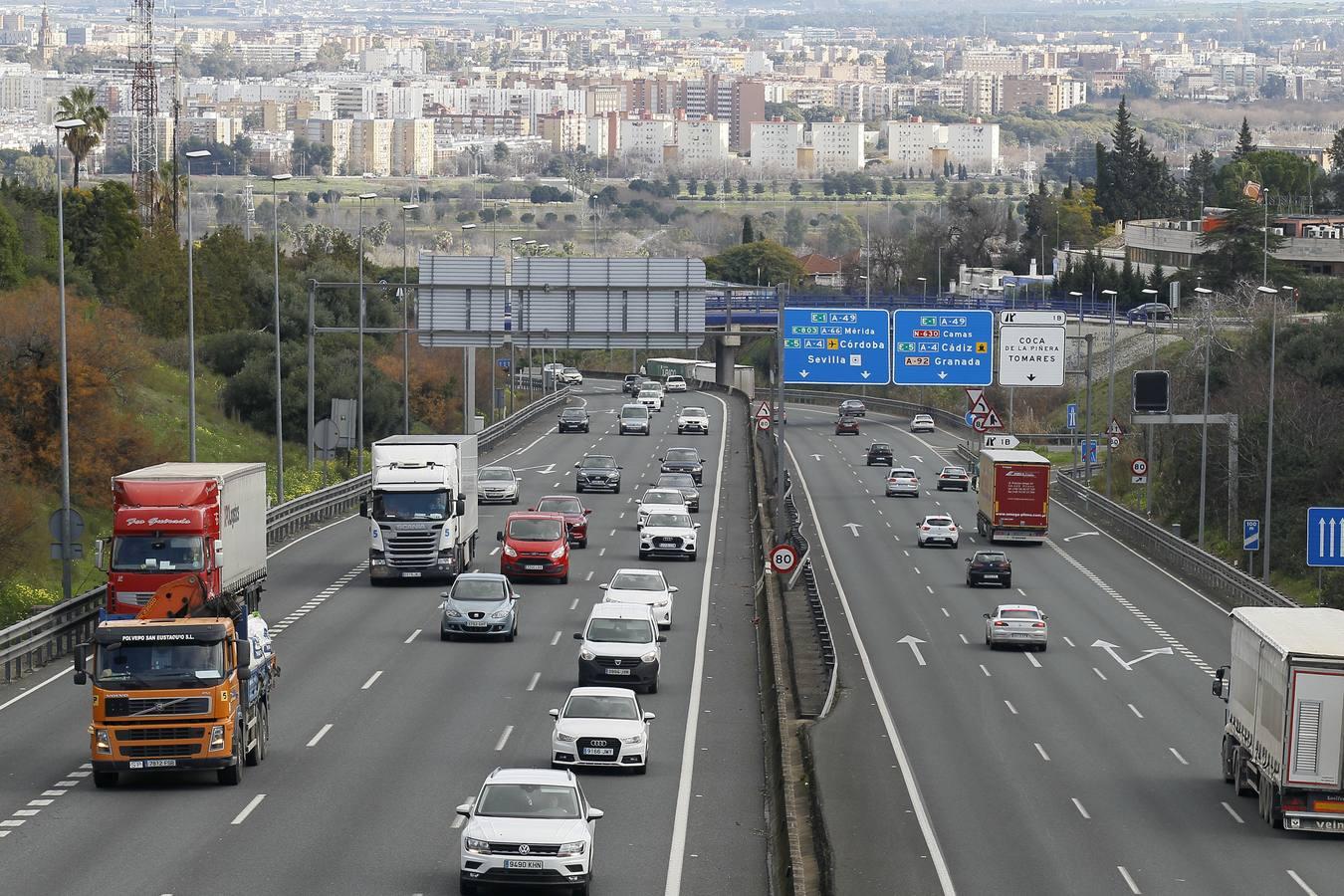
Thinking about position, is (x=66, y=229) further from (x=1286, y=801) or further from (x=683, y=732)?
(x=1286, y=801)

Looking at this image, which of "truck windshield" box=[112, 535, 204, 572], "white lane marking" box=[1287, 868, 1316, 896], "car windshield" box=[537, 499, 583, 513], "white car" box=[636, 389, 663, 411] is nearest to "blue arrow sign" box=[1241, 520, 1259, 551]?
"car windshield" box=[537, 499, 583, 513]

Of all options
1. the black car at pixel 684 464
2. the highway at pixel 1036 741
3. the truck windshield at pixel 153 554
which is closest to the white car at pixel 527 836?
the highway at pixel 1036 741

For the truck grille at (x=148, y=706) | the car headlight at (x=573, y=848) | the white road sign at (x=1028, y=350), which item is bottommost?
the car headlight at (x=573, y=848)

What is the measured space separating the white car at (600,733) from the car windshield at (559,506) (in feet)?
89.1

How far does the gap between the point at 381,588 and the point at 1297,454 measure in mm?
36382

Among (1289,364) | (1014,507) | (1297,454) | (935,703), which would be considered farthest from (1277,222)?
(935,703)

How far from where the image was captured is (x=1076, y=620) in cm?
5166

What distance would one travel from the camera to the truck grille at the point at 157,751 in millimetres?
26984

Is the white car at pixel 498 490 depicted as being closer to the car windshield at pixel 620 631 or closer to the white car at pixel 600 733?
the car windshield at pixel 620 631

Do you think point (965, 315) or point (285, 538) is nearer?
point (285, 538)

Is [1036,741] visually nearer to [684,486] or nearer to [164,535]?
[164,535]

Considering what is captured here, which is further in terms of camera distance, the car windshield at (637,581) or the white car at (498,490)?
the white car at (498,490)

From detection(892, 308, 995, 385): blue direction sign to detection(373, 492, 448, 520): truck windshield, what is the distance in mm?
21565

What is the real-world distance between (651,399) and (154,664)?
87763 millimetres
